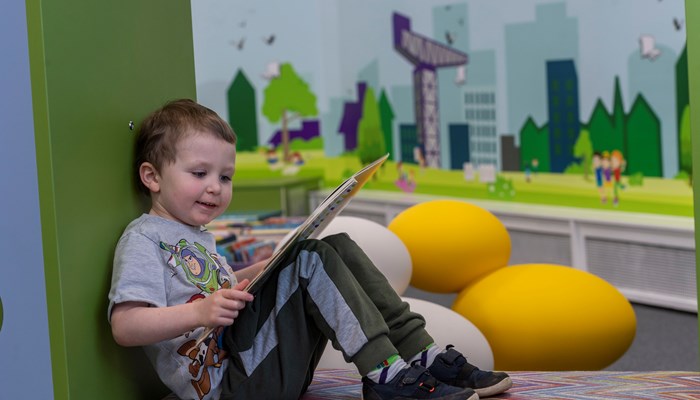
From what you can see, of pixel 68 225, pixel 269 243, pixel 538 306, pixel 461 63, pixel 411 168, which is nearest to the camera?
pixel 68 225

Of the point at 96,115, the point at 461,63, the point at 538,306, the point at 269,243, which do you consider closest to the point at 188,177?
the point at 96,115

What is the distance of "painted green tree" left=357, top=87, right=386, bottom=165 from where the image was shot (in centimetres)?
480

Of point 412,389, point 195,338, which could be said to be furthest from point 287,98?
point 412,389

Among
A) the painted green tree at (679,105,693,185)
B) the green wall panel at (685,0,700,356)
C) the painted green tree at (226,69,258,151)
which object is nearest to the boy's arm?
the green wall panel at (685,0,700,356)

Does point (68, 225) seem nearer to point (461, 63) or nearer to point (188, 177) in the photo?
point (188, 177)

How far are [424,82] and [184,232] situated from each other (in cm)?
324

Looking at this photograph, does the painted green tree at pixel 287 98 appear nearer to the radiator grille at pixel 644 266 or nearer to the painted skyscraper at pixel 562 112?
the painted skyscraper at pixel 562 112

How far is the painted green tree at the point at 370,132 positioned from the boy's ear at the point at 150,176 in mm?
3444

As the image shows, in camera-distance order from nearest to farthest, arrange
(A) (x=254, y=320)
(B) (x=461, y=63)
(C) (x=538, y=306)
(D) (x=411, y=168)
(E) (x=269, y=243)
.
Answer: (A) (x=254, y=320) < (C) (x=538, y=306) < (E) (x=269, y=243) < (B) (x=461, y=63) < (D) (x=411, y=168)

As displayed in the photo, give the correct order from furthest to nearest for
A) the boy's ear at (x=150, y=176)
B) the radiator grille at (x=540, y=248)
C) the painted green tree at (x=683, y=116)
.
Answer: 1. the radiator grille at (x=540, y=248)
2. the painted green tree at (x=683, y=116)
3. the boy's ear at (x=150, y=176)

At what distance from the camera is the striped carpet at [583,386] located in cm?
130

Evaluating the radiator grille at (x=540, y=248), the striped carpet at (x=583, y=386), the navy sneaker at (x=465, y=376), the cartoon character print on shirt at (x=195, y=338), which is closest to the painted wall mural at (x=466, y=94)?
the radiator grille at (x=540, y=248)

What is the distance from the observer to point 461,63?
4273mm

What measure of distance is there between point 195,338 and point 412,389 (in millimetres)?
322
